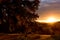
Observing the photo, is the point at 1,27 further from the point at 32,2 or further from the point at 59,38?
the point at 59,38

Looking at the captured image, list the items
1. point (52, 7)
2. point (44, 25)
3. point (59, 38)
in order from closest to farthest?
point (59, 38) → point (44, 25) → point (52, 7)

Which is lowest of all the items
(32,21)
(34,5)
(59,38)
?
(59,38)

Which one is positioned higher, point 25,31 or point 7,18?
point 7,18

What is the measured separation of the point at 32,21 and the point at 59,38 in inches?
12.2

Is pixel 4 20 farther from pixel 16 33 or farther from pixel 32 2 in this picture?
pixel 32 2

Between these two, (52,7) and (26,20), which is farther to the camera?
(52,7)

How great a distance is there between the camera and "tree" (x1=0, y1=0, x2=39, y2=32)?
1.33 metres

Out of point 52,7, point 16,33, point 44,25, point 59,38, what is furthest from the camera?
point 52,7

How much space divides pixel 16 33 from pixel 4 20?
15 centimetres

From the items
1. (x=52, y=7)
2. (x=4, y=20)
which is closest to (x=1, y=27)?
(x=4, y=20)

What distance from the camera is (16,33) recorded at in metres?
1.32

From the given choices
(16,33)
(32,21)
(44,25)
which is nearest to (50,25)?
(44,25)

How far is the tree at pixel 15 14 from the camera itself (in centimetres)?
133

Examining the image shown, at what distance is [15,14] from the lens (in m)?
1.33
